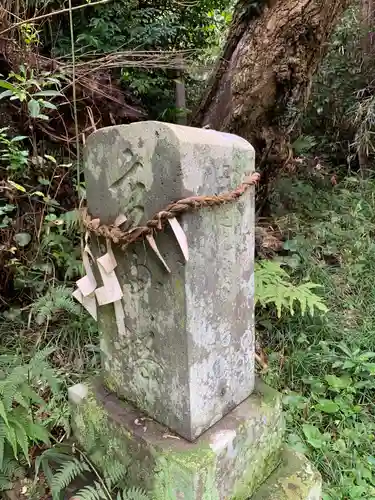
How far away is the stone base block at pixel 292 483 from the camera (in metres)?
1.29

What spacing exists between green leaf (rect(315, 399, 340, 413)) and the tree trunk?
168cm

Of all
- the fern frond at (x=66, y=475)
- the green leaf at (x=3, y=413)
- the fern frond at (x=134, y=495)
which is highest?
the green leaf at (x=3, y=413)

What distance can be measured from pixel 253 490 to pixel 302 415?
0.73 m

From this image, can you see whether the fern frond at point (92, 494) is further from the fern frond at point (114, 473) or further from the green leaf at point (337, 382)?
the green leaf at point (337, 382)

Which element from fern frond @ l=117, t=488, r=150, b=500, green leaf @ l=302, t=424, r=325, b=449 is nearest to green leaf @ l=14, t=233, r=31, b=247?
fern frond @ l=117, t=488, r=150, b=500

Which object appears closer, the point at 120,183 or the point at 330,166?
the point at 120,183

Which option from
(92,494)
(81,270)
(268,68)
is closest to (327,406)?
(92,494)

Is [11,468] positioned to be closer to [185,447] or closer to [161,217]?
[185,447]

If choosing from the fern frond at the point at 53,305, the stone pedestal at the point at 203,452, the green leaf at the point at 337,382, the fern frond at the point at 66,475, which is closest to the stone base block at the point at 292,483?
the stone pedestal at the point at 203,452

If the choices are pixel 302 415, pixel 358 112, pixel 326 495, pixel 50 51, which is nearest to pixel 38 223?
pixel 50 51

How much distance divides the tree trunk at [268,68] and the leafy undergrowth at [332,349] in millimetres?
761

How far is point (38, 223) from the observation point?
2.60 meters

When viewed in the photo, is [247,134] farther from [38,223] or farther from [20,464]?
[20,464]

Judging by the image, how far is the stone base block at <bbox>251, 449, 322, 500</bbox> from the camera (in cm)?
129
